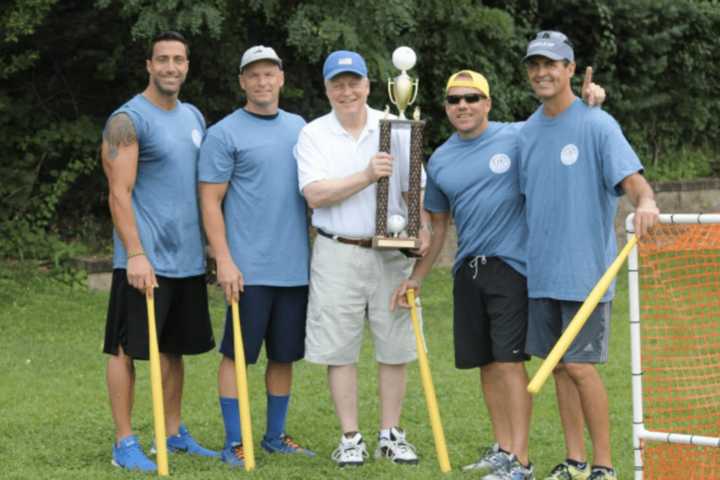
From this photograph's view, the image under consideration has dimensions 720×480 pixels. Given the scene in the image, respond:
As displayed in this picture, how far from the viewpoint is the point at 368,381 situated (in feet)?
28.6

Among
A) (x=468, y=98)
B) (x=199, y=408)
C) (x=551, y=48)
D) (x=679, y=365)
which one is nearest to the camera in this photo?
(x=551, y=48)

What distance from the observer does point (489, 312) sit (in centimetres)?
615

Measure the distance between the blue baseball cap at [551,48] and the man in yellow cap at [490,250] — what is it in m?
0.36

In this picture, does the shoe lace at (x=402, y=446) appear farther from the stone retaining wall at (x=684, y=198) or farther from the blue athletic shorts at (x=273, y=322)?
the stone retaining wall at (x=684, y=198)

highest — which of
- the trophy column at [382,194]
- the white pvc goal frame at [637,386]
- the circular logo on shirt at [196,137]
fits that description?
the circular logo on shirt at [196,137]

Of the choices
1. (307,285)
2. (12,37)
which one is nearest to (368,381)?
(307,285)

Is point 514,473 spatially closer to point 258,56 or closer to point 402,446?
point 402,446

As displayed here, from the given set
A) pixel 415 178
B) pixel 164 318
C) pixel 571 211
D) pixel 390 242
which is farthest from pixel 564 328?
pixel 164 318

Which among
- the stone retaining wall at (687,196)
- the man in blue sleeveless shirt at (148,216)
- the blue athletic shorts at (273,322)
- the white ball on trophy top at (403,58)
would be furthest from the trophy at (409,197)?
the stone retaining wall at (687,196)

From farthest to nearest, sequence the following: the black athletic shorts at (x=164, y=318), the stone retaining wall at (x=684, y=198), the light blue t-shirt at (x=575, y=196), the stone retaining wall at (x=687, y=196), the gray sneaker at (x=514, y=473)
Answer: the stone retaining wall at (x=687, y=196)
the stone retaining wall at (x=684, y=198)
the black athletic shorts at (x=164, y=318)
the gray sneaker at (x=514, y=473)
the light blue t-shirt at (x=575, y=196)

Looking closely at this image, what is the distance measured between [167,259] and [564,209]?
1.93 m

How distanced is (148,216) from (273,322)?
813 mm

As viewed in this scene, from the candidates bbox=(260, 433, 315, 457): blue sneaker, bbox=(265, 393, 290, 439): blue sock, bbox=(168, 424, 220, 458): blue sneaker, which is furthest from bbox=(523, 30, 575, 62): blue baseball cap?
bbox=(168, 424, 220, 458): blue sneaker

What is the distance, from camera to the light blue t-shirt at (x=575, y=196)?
5.64m
